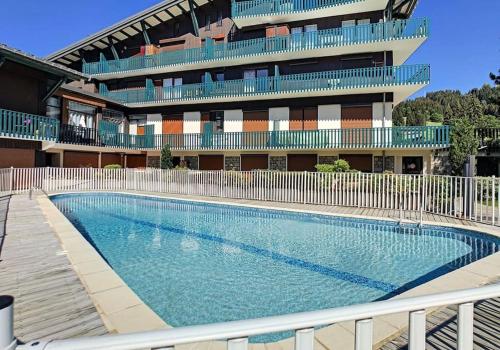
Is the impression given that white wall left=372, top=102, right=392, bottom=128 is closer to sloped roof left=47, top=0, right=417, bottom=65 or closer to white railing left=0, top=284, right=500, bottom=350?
sloped roof left=47, top=0, right=417, bottom=65

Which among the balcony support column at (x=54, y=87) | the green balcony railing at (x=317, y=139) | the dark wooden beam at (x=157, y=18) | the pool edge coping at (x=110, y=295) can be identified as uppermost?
the dark wooden beam at (x=157, y=18)

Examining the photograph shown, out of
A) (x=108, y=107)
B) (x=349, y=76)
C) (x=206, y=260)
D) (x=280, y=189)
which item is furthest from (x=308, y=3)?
(x=206, y=260)

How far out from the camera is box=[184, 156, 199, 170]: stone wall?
24044mm

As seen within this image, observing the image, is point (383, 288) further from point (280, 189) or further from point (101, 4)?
point (101, 4)

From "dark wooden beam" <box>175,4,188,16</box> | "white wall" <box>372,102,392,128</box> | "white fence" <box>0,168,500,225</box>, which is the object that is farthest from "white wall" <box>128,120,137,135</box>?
"white wall" <box>372,102,392,128</box>

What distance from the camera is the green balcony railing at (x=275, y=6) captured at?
19.4m

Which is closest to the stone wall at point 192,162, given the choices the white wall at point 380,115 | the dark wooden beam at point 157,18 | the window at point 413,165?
the dark wooden beam at point 157,18

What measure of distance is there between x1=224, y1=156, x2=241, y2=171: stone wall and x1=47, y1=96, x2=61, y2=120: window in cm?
1195

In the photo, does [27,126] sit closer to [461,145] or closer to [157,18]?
[157,18]

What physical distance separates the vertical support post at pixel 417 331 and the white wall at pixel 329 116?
19.3 m

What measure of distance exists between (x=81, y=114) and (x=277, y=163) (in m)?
14.9

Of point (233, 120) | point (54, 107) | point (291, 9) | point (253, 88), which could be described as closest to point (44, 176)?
point (54, 107)

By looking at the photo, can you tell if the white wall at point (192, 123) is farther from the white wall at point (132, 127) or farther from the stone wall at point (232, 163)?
the white wall at point (132, 127)

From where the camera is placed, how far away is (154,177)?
62.1 feet
